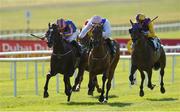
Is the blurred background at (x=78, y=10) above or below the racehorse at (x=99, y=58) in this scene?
above

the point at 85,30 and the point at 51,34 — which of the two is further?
the point at 85,30

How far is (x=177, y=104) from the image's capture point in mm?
14492

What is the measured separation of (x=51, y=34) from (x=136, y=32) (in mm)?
2117

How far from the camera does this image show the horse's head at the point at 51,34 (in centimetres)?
1506

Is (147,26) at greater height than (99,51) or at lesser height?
greater

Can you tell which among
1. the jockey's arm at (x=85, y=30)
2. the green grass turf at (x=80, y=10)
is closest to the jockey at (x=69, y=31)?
the jockey's arm at (x=85, y=30)

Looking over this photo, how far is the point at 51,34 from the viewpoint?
49.5ft

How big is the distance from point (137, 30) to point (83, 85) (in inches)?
202

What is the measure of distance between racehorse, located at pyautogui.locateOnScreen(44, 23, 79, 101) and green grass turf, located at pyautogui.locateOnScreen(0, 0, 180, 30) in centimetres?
5026

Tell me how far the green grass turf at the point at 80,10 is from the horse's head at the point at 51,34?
Answer: 50.8 m

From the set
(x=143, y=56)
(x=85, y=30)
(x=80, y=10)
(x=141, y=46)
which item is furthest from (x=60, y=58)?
(x=80, y=10)

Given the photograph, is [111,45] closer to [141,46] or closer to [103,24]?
[103,24]

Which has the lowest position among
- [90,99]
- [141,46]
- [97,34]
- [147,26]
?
[90,99]

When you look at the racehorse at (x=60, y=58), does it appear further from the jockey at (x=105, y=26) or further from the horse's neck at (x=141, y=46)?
the horse's neck at (x=141, y=46)
